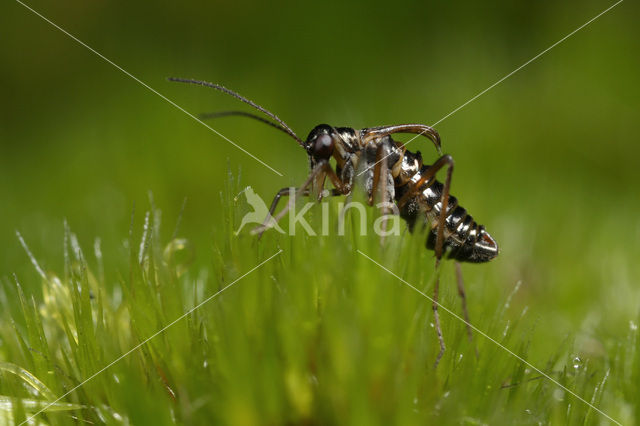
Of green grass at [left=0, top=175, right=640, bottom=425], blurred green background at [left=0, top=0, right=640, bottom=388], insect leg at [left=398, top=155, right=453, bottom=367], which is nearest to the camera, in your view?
green grass at [left=0, top=175, right=640, bottom=425]

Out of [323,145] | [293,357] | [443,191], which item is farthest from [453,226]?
[293,357]

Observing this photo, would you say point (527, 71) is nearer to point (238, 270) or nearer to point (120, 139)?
point (120, 139)

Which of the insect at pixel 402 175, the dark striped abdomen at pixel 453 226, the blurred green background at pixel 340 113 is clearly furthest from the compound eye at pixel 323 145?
the blurred green background at pixel 340 113

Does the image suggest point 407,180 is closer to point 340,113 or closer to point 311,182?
point 311,182

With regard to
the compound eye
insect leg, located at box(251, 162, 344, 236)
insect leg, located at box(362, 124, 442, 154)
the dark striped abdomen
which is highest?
insect leg, located at box(362, 124, 442, 154)

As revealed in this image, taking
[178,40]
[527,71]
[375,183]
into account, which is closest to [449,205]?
[375,183]

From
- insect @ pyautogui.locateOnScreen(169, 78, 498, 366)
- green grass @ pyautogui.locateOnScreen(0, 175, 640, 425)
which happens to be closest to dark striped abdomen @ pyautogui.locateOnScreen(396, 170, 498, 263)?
insect @ pyautogui.locateOnScreen(169, 78, 498, 366)

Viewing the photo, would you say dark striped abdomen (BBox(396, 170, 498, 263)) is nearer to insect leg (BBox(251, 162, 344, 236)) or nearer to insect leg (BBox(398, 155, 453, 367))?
insect leg (BBox(398, 155, 453, 367))
